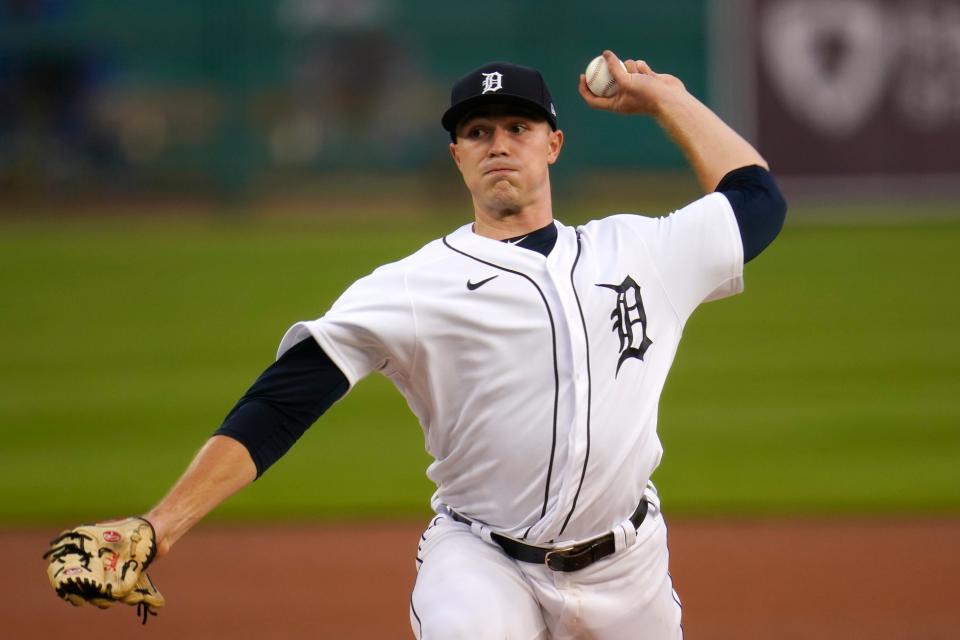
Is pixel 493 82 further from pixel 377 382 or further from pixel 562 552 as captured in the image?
pixel 377 382

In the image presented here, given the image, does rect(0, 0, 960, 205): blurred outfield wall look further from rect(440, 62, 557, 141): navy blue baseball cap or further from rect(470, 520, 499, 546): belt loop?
rect(470, 520, 499, 546): belt loop

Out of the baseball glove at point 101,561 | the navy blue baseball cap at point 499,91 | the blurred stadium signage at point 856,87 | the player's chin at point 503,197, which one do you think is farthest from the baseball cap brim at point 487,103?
the blurred stadium signage at point 856,87

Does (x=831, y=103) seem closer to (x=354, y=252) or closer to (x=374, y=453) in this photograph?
(x=354, y=252)

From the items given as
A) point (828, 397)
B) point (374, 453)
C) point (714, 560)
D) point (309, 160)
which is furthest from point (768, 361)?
point (309, 160)

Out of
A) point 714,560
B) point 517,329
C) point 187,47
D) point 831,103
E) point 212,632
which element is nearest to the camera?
point 517,329

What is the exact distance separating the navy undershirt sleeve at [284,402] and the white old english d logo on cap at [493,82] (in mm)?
758

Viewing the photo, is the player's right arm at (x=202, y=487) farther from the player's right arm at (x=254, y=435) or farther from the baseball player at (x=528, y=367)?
the baseball player at (x=528, y=367)

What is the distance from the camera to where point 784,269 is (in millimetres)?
16750

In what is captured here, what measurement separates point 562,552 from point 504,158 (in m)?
0.95

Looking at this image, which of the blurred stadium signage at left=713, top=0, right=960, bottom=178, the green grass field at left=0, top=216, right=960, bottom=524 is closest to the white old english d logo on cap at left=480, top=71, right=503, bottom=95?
the green grass field at left=0, top=216, right=960, bottom=524

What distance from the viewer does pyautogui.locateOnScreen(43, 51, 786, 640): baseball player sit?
3.29 metres

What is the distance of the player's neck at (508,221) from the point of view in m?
3.52

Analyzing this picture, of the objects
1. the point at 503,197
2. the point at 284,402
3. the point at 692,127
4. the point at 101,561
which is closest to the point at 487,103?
the point at 503,197

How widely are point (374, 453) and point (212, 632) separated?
370 centimetres
